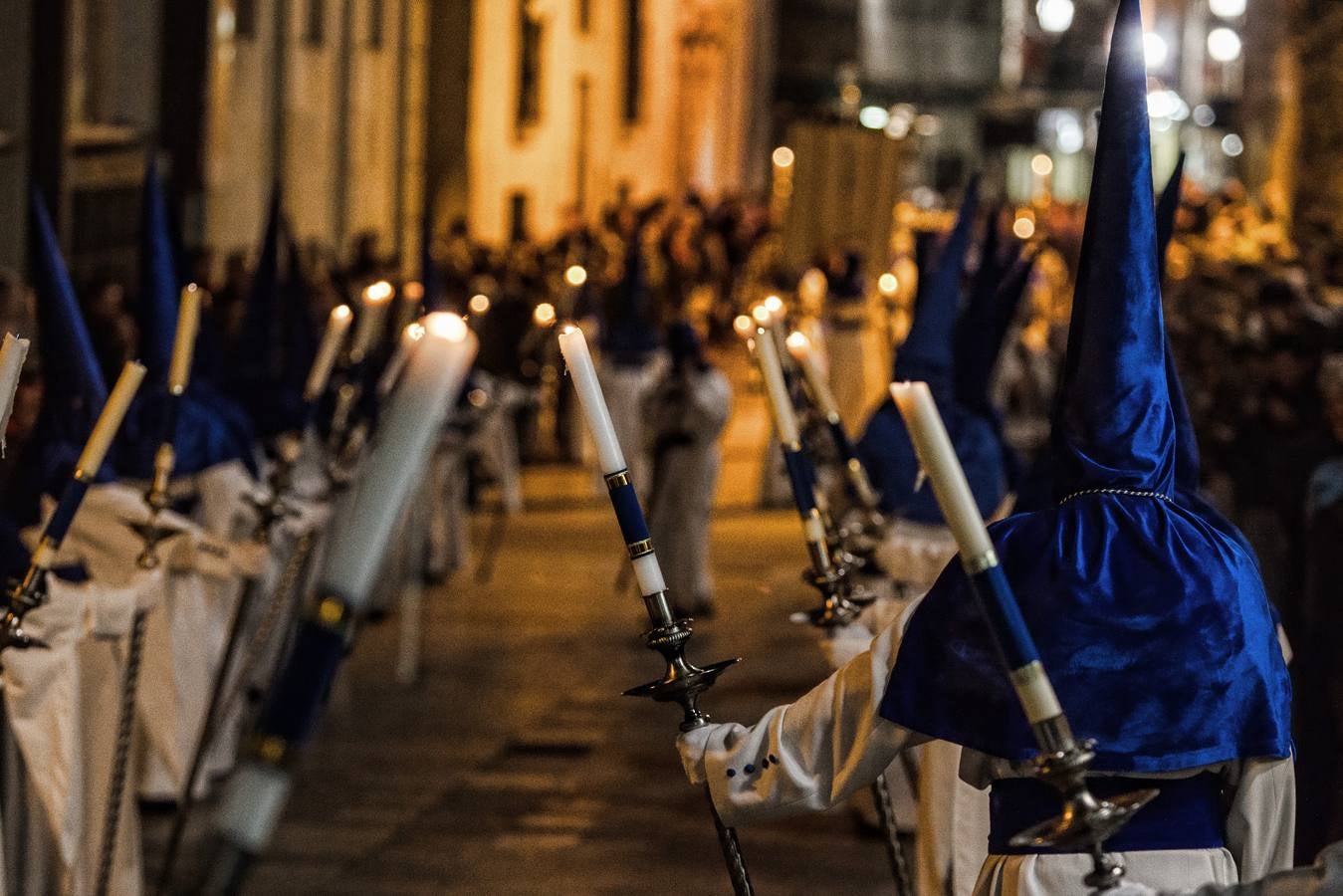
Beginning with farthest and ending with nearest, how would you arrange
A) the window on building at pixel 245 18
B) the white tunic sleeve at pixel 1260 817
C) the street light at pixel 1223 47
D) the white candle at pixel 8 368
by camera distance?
the street light at pixel 1223 47
the window on building at pixel 245 18
the white candle at pixel 8 368
the white tunic sleeve at pixel 1260 817

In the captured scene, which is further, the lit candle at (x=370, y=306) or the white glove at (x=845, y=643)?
the lit candle at (x=370, y=306)

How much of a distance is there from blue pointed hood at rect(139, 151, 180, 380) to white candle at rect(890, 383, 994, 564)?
4873mm

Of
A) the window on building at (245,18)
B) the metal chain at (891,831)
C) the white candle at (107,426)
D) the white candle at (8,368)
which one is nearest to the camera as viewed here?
the white candle at (8,368)

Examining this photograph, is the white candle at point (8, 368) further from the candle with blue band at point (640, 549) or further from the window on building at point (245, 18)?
the window on building at point (245, 18)

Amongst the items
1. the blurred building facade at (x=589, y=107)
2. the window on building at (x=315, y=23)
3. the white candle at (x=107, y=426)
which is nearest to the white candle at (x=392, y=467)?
the white candle at (x=107, y=426)

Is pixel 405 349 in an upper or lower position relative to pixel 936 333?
upper

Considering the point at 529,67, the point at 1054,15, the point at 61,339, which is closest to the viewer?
the point at 61,339

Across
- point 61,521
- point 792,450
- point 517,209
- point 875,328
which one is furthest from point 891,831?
point 517,209

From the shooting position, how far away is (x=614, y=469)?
355 cm

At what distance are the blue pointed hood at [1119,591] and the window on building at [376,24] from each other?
793 inches

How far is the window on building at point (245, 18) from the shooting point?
64.7ft

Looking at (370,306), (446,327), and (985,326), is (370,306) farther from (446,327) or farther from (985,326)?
(446,327)

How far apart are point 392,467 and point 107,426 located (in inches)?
101

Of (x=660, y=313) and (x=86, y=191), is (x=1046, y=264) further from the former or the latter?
(x=86, y=191)
